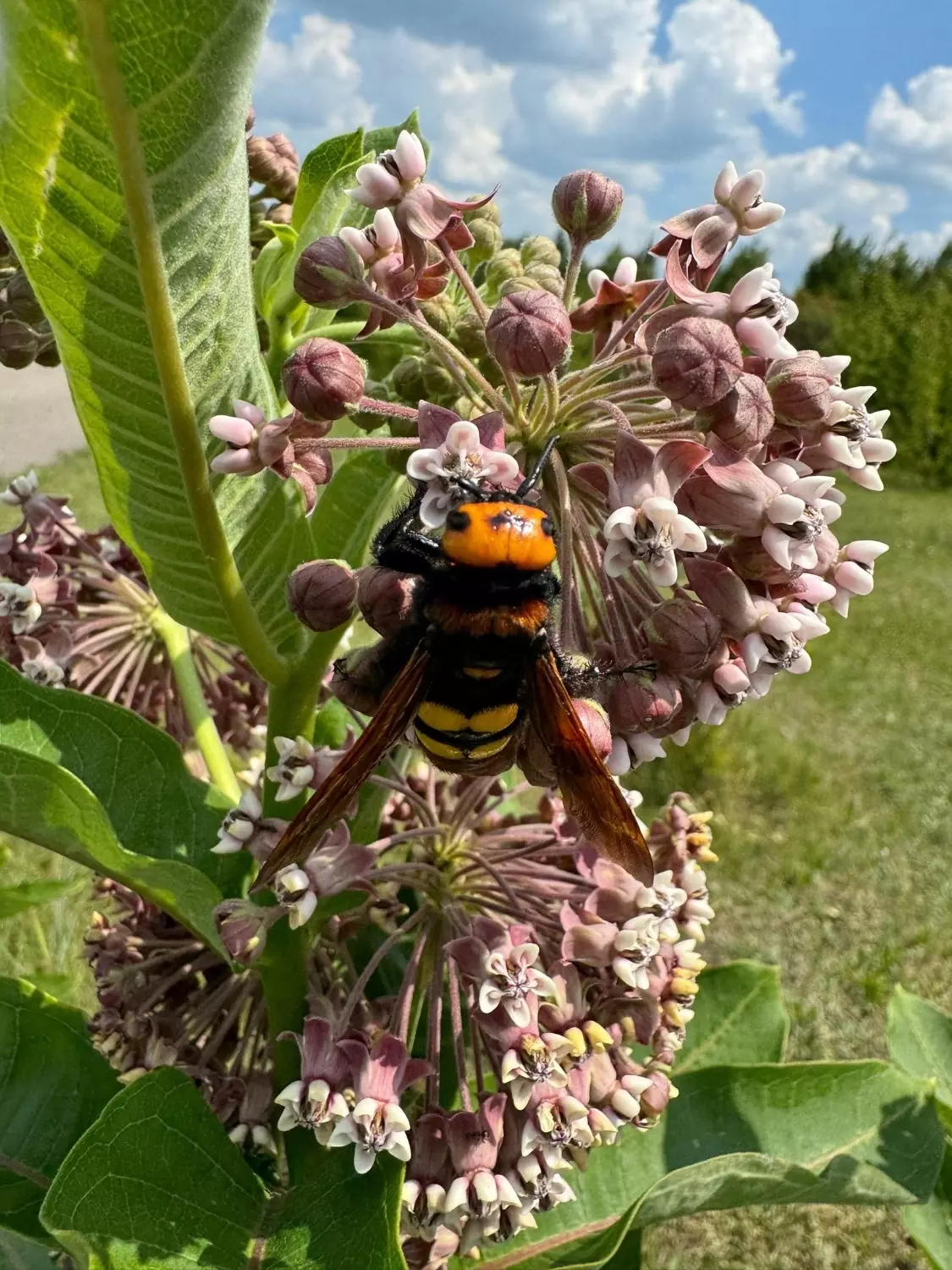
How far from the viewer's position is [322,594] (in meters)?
0.81

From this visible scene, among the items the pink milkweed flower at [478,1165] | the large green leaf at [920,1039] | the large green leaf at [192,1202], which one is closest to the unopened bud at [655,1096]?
the pink milkweed flower at [478,1165]

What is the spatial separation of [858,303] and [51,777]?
20060 millimetres

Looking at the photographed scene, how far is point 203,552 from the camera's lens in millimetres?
856

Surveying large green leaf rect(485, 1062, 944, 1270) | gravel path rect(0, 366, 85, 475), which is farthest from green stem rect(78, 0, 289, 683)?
gravel path rect(0, 366, 85, 475)

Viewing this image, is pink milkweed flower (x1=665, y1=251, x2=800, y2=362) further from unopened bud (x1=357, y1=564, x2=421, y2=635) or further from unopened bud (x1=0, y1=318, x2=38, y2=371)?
unopened bud (x1=0, y1=318, x2=38, y2=371)

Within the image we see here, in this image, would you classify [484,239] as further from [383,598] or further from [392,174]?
[383,598]

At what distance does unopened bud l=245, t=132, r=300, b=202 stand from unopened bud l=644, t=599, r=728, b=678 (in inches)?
28.4

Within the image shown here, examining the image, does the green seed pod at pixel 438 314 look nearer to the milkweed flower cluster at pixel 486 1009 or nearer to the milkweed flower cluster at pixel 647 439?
the milkweed flower cluster at pixel 647 439

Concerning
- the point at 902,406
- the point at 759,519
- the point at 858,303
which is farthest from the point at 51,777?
the point at 858,303

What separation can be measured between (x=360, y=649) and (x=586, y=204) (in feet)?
1.48

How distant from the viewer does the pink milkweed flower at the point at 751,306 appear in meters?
0.76

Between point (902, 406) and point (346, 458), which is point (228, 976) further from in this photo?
point (902, 406)

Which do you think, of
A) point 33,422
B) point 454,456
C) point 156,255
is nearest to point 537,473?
point 454,456

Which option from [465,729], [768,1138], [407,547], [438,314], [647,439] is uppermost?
[438,314]
